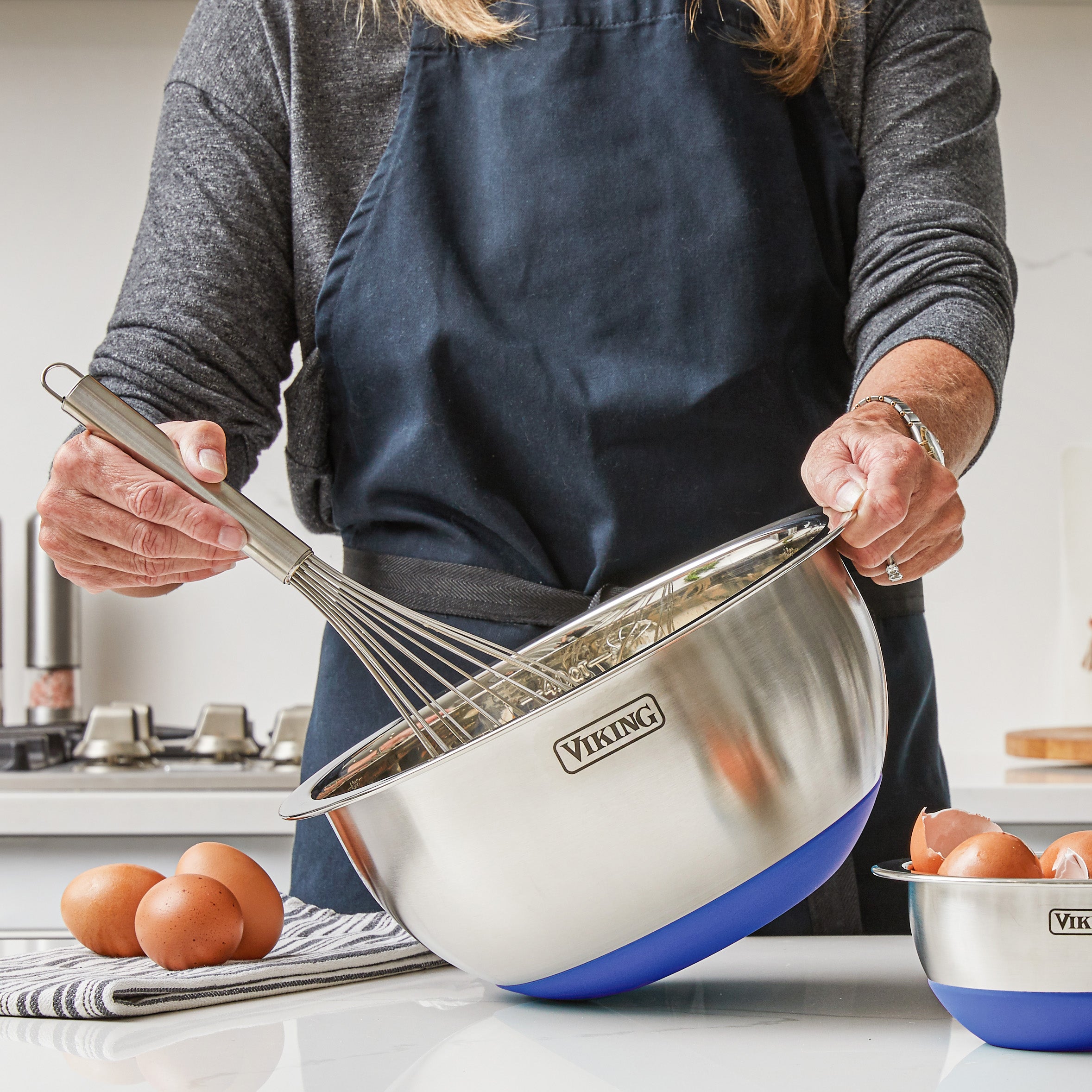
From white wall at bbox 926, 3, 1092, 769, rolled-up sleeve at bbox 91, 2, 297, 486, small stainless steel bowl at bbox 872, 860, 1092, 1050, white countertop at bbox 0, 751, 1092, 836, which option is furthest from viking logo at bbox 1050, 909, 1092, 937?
white wall at bbox 926, 3, 1092, 769

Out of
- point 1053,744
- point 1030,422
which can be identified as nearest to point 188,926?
point 1053,744

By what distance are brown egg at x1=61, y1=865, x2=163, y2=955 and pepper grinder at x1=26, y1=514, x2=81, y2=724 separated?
3.52 feet

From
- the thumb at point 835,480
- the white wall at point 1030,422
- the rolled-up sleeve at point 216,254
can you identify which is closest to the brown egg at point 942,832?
the thumb at point 835,480

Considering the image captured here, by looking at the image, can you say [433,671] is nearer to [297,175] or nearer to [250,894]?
[250,894]

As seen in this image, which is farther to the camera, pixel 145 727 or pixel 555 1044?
pixel 145 727

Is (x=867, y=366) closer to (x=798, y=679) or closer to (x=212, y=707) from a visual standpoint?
(x=798, y=679)

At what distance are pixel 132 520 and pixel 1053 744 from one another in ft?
3.61

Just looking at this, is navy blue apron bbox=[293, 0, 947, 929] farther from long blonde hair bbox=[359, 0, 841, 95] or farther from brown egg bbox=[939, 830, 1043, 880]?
brown egg bbox=[939, 830, 1043, 880]

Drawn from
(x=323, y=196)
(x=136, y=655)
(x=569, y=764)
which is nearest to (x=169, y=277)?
(x=323, y=196)

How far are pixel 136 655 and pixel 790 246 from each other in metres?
1.17

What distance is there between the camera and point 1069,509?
158 cm

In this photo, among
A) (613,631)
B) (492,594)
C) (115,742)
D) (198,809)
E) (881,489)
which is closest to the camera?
(881,489)

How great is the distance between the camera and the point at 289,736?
131 cm

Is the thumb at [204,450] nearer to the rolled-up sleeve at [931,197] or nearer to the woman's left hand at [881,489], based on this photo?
the woman's left hand at [881,489]
